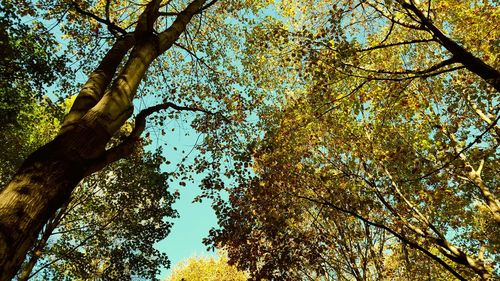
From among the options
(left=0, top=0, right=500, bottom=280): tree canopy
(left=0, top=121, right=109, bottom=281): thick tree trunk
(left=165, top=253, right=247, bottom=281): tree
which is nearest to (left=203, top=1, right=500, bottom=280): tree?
(left=0, top=0, right=500, bottom=280): tree canopy

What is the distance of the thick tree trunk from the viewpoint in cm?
282

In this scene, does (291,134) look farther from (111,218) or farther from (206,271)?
(206,271)

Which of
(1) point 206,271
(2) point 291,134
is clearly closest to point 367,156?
(2) point 291,134

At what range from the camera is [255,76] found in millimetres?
11984

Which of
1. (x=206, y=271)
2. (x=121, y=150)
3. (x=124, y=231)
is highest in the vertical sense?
(x=206, y=271)

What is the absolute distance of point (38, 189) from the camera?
10.3ft

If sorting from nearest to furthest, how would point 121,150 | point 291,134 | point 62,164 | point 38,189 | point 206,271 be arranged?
point 38,189, point 62,164, point 121,150, point 291,134, point 206,271

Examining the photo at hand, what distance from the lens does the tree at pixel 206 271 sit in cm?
3458

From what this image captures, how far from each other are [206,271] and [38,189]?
37862mm

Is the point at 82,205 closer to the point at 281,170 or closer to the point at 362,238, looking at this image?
the point at 281,170

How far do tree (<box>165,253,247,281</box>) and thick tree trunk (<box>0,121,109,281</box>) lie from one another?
103 ft

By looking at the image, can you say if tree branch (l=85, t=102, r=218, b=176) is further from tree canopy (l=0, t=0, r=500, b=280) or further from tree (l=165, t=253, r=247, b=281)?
tree (l=165, t=253, r=247, b=281)

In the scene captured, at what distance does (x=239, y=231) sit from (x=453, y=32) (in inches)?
396

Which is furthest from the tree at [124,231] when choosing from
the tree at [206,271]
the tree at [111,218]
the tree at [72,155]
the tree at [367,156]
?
the tree at [206,271]
